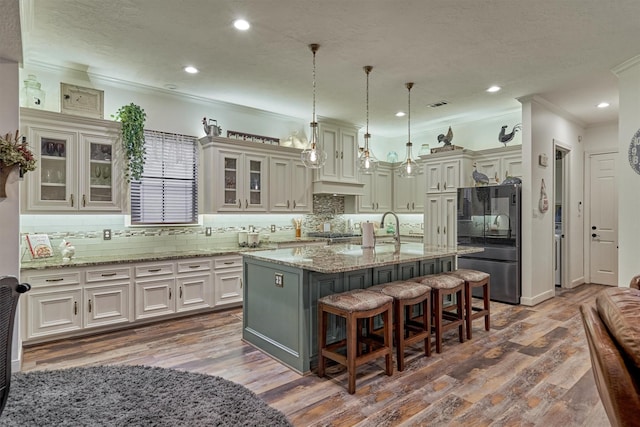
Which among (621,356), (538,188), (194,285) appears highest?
(538,188)

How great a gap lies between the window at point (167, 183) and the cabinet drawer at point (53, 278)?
1.02 meters

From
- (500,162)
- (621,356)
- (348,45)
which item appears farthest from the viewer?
(500,162)

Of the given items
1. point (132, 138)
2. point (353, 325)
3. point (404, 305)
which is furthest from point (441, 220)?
point (132, 138)

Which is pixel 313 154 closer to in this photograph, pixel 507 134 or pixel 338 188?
pixel 338 188

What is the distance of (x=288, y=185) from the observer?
224 inches

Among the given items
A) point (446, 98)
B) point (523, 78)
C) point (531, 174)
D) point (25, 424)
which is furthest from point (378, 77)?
point (25, 424)

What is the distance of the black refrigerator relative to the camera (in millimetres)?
5062

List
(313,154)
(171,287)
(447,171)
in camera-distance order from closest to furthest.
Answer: (313,154)
(171,287)
(447,171)

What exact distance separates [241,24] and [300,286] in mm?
2226

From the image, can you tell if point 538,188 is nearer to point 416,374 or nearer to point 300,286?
point 416,374

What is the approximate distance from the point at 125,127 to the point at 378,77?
2.97m

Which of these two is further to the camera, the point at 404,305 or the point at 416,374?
the point at 404,305

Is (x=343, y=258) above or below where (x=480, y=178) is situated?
below

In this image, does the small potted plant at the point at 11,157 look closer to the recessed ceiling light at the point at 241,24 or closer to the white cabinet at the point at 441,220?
the recessed ceiling light at the point at 241,24
